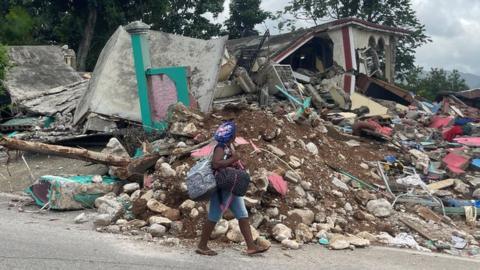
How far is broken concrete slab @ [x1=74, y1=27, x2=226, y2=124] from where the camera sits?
38.6ft

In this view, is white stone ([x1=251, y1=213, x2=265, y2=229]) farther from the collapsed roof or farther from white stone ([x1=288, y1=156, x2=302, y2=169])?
the collapsed roof

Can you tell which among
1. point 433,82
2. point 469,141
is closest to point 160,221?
point 469,141

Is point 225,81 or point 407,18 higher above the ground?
point 407,18

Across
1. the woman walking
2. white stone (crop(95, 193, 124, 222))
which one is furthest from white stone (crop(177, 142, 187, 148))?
the woman walking

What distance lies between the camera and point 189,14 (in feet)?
94.2

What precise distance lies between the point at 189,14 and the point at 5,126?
17.5m

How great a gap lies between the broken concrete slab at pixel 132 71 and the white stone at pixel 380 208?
509cm

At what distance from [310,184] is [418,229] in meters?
1.50

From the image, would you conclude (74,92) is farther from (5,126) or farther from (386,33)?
(386,33)

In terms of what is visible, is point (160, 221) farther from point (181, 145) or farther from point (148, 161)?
point (181, 145)

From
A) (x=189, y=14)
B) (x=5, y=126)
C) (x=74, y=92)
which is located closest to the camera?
(x=5, y=126)

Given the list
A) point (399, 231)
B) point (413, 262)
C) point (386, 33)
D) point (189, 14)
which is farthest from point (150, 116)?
point (189, 14)

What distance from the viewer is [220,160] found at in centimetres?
511

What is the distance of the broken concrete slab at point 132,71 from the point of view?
463 inches
